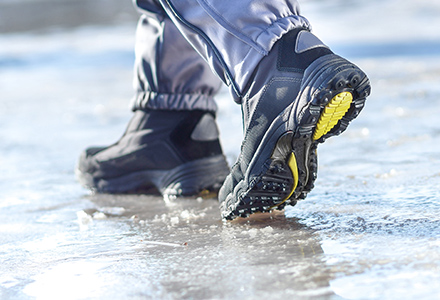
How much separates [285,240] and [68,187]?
91 centimetres

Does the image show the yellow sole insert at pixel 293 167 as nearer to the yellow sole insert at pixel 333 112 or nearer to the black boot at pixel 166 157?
the yellow sole insert at pixel 333 112

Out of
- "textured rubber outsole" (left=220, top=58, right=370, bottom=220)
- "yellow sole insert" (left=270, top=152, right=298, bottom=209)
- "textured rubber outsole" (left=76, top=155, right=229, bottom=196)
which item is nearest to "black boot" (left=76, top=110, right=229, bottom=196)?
"textured rubber outsole" (left=76, top=155, right=229, bottom=196)

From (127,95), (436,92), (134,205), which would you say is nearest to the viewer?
(134,205)

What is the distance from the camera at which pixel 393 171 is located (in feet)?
5.66

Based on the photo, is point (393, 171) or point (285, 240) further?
point (393, 171)

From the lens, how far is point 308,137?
1242 mm

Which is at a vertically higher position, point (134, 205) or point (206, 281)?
point (206, 281)

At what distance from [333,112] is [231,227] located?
1.13 ft

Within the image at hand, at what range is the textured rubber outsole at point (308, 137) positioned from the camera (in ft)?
3.84

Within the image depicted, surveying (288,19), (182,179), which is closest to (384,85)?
(182,179)

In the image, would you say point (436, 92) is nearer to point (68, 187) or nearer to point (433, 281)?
point (68, 187)

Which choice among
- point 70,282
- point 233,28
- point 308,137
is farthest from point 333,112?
point 70,282

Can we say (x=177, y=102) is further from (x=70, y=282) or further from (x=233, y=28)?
(x=70, y=282)

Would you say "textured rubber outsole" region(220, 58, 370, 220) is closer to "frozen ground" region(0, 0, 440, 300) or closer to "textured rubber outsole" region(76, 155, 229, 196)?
"frozen ground" region(0, 0, 440, 300)
